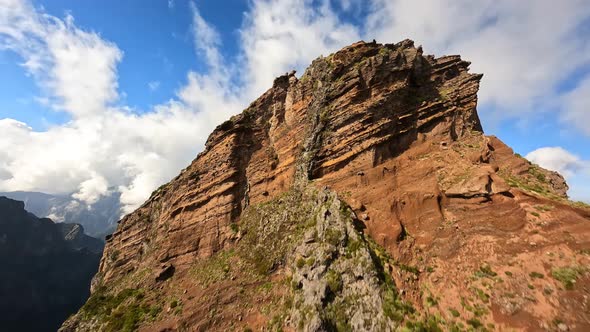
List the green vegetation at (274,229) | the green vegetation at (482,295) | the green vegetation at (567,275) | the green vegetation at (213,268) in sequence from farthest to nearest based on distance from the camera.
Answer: the green vegetation at (213,268)
the green vegetation at (274,229)
the green vegetation at (482,295)
the green vegetation at (567,275)

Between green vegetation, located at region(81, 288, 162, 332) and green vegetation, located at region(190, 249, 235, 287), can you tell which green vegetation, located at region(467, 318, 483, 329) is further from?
green vegetation, located at region(81, 288, 162, 332)

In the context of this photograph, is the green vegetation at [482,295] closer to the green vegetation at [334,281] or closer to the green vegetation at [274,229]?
the green vegetation at [334,281]

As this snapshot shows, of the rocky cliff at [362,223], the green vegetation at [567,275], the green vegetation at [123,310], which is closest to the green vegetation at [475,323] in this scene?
the rocky cliff at [362,223]

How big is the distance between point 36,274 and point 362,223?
185871 mm

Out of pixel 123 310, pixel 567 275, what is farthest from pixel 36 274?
pixel 567 275

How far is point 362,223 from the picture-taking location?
31750 mm

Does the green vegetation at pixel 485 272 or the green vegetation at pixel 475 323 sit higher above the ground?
the green vegetation at pixel 485 272

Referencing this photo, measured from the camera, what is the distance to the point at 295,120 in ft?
157

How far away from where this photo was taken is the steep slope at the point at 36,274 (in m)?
127

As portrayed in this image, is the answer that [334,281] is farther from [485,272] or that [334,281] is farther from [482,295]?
[485,272]

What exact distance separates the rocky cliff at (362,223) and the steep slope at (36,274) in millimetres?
118895

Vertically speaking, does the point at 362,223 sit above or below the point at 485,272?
above

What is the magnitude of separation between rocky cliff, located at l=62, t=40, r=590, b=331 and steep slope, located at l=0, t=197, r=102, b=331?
11890cm

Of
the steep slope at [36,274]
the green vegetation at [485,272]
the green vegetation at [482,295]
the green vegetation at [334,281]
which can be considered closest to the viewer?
the green vegetation at [482,295]
